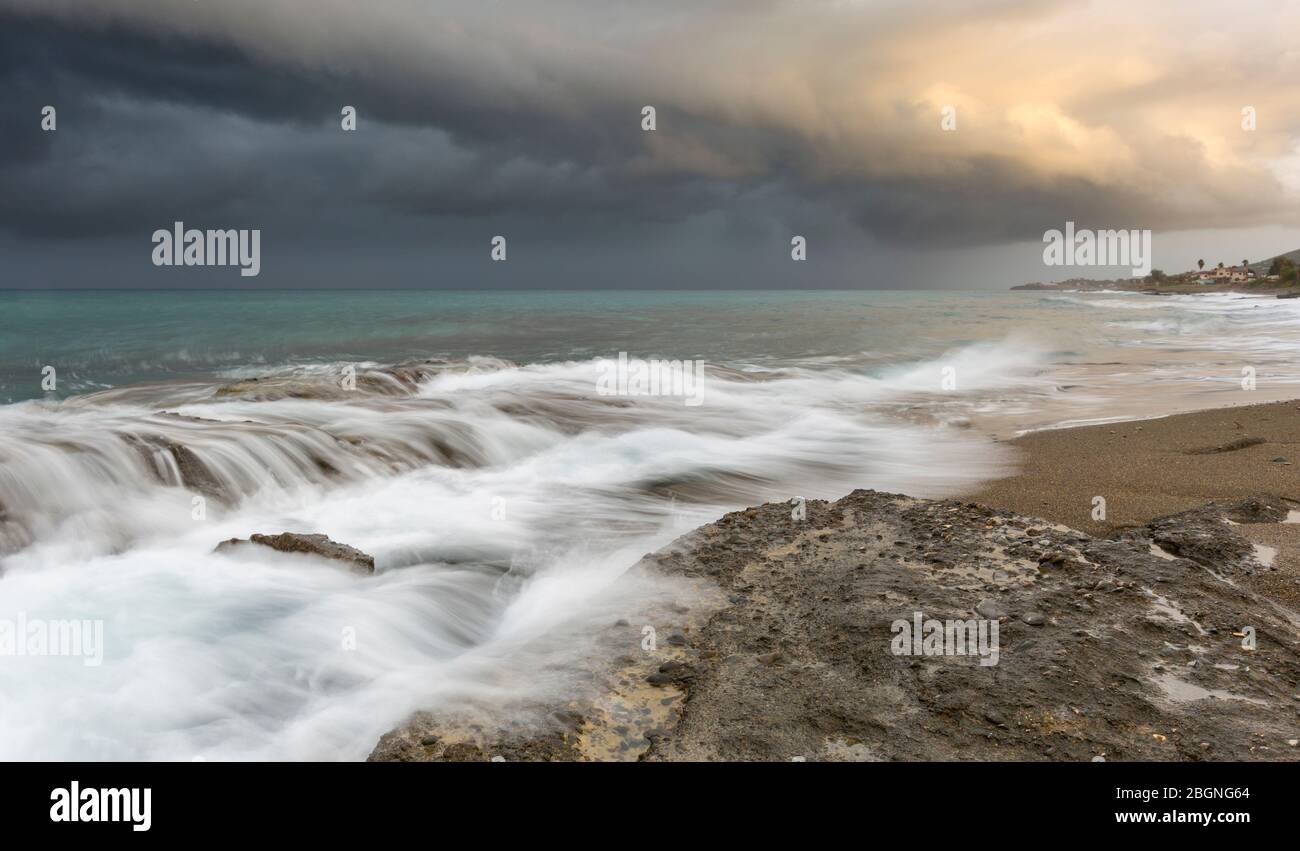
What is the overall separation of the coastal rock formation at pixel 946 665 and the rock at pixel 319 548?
281 centimetres

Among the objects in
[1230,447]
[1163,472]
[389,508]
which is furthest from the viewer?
[1230,447]

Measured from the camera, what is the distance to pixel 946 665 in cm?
Answer: 340

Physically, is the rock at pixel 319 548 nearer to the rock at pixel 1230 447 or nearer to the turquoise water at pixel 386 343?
the rock at pixel 1230 447

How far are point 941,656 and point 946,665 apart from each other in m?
0.09

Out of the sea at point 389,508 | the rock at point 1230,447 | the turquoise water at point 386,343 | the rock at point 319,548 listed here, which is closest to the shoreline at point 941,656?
the sea at point 389,508

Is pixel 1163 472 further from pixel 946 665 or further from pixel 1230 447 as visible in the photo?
pixel 946 665

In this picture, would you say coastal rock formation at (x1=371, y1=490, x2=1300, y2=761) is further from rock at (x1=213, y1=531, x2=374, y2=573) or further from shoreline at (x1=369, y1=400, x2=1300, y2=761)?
rock at (x1=213, y1=531, x2=374, y2=573)

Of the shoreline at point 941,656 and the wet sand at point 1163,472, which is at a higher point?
the wet sand at point 1163,472

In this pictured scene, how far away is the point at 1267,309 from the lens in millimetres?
48219

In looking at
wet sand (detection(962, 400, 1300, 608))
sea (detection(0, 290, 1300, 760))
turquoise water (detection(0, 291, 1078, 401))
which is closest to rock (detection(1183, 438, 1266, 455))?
wet sand (detection(962, 400, 1300, 608))

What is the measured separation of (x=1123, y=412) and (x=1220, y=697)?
39.9 ft

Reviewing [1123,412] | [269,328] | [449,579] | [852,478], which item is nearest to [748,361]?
[1123,412]

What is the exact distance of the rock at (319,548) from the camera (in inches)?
234

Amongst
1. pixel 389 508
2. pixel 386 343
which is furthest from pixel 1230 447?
pixel 386 343
